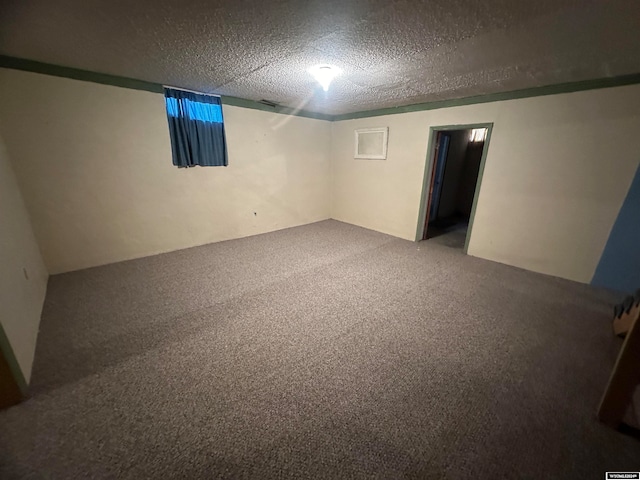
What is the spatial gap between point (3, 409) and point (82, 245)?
7.34 feet

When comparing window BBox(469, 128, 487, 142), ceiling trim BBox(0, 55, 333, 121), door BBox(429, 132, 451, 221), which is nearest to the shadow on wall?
door BBox(429, 132, 451, 221)

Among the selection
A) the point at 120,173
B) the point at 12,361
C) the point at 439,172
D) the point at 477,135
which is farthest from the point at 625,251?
the point at 120,173

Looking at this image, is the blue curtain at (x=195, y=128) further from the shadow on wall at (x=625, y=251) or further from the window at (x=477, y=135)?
the window at (x=477, y=135)

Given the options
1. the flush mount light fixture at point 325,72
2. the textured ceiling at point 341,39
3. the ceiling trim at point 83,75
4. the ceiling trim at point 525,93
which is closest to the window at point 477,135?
the ceiling trim at point 525,93

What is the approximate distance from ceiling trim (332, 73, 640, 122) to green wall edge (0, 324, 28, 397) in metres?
4.96

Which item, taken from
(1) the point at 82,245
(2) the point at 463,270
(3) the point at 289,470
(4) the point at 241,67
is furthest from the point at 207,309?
(2) the point at 463,270

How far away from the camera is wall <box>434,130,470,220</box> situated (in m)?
5.43

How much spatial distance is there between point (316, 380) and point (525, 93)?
391 centimetres

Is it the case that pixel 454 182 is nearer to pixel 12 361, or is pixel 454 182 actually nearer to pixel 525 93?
pixel 525 93

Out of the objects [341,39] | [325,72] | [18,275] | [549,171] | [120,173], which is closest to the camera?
[341,39]

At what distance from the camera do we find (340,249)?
3.90 metres

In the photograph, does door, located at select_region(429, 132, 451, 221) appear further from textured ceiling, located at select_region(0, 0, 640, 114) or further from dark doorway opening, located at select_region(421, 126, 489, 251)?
textured ceiling, located at select_region(0, 0, 640, 114)

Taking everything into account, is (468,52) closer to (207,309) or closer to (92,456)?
(207,309)

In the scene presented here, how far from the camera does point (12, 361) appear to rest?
4.64ft
